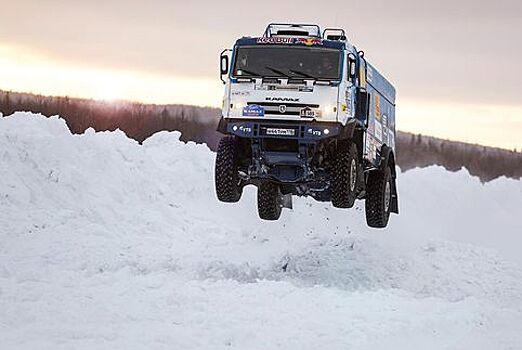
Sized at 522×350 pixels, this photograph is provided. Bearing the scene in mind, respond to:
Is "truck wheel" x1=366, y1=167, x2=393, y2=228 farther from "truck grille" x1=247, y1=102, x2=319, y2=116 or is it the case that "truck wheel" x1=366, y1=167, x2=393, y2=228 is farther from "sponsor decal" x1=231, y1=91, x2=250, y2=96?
"sponsor decal" x1=231, y1=91, x2=250, y2=96

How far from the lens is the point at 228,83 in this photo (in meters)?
16.9

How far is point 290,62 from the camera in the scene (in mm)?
16797

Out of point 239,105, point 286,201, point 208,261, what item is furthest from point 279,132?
point 208,261

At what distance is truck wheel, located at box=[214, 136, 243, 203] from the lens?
17.5 metres

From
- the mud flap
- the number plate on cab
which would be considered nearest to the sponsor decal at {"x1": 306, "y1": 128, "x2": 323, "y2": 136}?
the number plate on cab

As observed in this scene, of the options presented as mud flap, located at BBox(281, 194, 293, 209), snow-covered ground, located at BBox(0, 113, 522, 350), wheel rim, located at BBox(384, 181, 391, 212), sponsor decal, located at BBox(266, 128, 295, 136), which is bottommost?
snow-covered ground, located at BBox(0, 113, 522, 350)

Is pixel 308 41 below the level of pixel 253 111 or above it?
above

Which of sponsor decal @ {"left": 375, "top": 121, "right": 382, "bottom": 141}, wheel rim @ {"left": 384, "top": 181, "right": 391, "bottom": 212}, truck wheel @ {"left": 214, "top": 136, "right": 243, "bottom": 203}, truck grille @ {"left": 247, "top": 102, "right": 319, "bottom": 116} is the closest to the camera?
truck grille @ {"left": 247, "top": 102, "right": 319, "bottom": 116}

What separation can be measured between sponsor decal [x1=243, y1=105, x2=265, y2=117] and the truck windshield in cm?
63

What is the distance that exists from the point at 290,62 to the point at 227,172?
8.53 ft

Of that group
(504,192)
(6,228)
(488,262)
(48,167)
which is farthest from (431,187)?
(6,228)

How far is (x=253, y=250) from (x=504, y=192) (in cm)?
2143

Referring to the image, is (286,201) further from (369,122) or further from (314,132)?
(314,132)

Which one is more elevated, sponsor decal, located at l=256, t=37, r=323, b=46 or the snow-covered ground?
sponsor decal, located at l=256, t=37, r=323, b=46
